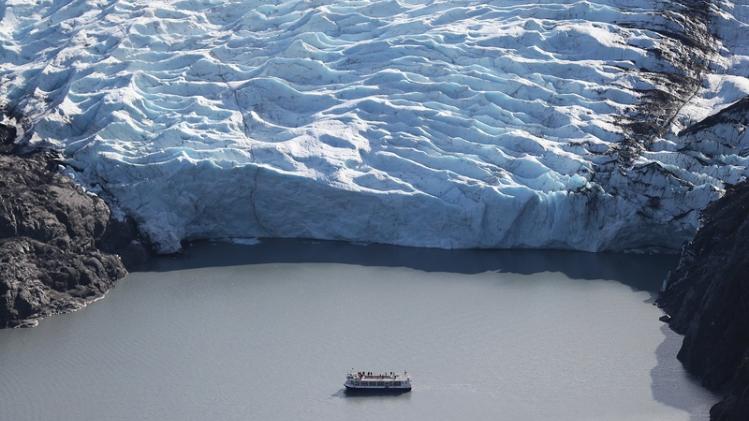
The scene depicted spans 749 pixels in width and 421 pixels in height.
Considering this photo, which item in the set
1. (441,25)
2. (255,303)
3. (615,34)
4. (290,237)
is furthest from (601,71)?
(255,303)

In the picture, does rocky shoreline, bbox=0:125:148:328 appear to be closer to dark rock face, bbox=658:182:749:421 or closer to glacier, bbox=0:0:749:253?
glacier, bbox=0:0:749:253

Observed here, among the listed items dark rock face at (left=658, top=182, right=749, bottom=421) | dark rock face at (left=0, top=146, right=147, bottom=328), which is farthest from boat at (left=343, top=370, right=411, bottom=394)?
dark rock face at (left=0, top=146, right=147, bottom=328)

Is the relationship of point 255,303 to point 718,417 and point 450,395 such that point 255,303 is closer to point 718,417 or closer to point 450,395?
point 450,395

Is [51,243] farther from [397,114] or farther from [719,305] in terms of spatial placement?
[719,305]

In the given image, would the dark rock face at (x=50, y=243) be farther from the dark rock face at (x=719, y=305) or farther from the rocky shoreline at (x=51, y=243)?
the dark rock face at (x=719, y=305)

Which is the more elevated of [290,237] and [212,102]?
[212,102]
